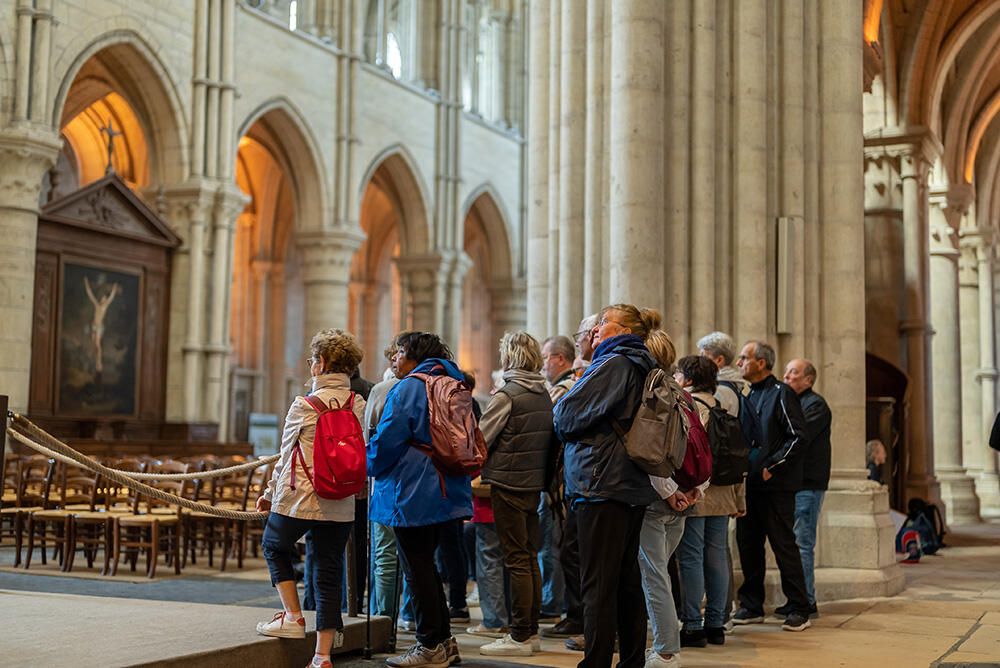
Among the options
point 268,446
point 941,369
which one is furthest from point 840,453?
point 268,446

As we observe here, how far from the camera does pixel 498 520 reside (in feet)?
16.3

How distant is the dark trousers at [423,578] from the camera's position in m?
4.52

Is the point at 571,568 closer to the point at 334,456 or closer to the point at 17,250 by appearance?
the point at 334,456

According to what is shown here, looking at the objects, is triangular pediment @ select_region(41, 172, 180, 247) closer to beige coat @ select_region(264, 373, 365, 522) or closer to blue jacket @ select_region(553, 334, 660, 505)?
beige coat @ select_region(264, 373, 365, 522)

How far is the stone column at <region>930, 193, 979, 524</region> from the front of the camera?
14.2 metres

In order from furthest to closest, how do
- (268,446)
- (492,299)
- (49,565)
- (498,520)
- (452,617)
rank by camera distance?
1. (492,299)
2. (268,446)
3. (49,565)
4. (452,617)
5. (498,520)

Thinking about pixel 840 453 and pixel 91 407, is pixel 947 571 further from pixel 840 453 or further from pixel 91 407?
pixel 91 407

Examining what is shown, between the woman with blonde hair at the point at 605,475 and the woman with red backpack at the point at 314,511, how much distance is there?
831 mm

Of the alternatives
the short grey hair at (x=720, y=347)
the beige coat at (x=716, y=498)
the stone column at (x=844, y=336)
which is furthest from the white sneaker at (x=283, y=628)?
the stone column at (x=844, y=336)

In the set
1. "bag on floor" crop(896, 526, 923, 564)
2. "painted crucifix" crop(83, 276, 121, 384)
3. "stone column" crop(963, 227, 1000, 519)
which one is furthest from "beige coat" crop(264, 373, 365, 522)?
"stone column" crop(963, 227, 1000, 519)

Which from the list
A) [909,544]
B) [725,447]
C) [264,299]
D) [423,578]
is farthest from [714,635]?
[264,299]

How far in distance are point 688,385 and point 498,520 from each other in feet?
3.37

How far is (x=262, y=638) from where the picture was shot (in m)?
4.34

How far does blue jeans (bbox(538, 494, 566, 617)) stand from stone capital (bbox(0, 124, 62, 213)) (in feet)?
33.6
